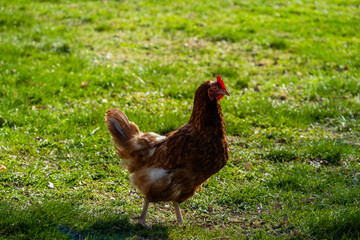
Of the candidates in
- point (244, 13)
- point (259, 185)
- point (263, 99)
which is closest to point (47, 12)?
point (244, 13)

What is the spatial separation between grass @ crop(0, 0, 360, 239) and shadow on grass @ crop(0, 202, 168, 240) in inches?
0.6

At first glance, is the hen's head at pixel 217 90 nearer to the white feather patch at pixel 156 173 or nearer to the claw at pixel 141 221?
the white feather patch at pixel 156 173

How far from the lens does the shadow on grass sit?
13.4ft

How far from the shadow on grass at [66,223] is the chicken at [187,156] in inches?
8.6

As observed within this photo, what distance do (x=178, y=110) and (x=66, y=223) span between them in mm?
3394

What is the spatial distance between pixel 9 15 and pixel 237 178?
783cm

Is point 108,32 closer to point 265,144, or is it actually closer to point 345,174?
point 265,144

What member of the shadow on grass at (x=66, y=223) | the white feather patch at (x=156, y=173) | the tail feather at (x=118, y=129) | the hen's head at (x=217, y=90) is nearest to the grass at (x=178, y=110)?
the shadow on grass at (x=66, y=223)

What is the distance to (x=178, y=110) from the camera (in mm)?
7340

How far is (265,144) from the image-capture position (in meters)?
6.50

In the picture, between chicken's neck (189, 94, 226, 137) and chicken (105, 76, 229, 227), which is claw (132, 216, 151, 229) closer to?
chicken (105, 76, 229, 227)

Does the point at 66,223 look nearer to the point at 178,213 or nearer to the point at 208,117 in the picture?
the point at 178,213

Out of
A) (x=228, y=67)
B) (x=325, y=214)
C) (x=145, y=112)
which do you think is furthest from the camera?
(x=228, y=67)

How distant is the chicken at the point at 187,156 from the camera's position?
4457mm
